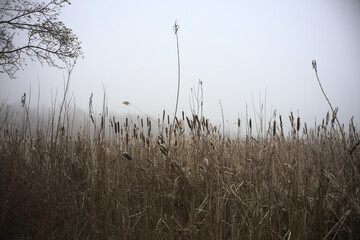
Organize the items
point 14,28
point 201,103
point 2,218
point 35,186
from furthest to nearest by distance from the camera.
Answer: point 14,28, point 201,103, point 35,186, point 2,218

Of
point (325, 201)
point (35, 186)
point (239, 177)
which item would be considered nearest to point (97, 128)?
point (35, 186)

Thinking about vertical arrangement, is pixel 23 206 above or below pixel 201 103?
below

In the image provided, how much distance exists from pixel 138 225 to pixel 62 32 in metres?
9.20

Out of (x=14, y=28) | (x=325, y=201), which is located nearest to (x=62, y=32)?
(x=14, y=28)

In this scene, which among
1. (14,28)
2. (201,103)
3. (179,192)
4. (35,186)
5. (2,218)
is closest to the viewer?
(2,218)

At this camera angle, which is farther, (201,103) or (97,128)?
(97,128)

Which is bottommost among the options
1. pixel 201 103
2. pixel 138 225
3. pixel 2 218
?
pixel 138 225

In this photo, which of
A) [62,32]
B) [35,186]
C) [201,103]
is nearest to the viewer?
[35,186]

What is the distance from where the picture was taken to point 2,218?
176 cm

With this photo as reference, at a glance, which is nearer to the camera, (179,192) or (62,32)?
(179,192)

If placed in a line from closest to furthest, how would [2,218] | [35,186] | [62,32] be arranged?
1. [2,218]
2. [35,186]
3. [62,32]

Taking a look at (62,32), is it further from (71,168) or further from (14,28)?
(71,168)

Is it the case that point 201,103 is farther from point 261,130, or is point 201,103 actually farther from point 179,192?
point 179,192

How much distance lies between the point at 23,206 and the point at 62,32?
344 inches
